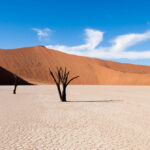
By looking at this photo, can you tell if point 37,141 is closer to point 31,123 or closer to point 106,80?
point 31,123

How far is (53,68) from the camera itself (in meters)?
73.4

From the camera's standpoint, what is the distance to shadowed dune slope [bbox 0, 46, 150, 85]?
62584 millimetres

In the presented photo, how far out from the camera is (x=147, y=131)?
662 centimetres

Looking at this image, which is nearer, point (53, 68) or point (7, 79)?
point (7, 79)

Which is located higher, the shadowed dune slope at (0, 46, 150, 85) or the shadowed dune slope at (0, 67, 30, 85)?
the shadowed dune slope at (0, 46, 150, 85)

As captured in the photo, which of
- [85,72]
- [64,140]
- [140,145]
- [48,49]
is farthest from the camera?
[48,49]

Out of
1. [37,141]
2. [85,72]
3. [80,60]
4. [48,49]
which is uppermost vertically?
[48,49]

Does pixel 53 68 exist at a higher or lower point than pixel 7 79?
higher

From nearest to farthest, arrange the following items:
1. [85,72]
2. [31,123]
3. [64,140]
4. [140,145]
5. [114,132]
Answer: [140,145] → [64,140] → [114,132] → [31,123] → [85,72]

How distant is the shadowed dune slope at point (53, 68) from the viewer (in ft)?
205

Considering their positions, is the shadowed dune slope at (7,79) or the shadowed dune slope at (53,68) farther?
the shadowed dune slope at (53,68)

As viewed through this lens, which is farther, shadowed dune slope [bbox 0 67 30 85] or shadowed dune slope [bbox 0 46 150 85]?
shadowed dune slope [bbox 0 46 150 85]

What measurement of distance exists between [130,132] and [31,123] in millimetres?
3766

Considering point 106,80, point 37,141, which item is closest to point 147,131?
point 37,141
